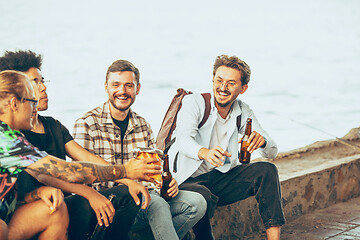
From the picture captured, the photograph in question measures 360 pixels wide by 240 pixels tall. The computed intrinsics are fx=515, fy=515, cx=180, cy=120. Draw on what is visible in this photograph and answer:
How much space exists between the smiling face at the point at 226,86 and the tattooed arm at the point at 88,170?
1062 mm

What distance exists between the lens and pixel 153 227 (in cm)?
305

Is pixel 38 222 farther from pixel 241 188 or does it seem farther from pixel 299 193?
pixel 299 193

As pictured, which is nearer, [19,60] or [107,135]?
[19,60]

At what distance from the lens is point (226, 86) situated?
383 centimetres

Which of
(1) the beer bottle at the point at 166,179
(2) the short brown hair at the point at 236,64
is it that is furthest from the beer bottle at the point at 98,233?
(2) the short brown hair at the point at 236,64

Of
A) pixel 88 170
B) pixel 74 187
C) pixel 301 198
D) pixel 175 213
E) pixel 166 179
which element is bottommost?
pixel 301 198

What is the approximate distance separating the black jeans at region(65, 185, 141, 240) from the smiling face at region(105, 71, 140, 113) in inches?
26.6

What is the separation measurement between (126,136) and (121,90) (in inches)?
12.4

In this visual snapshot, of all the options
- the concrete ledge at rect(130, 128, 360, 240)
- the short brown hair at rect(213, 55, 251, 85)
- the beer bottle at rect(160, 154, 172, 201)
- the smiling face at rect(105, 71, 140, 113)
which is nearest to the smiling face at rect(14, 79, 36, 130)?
the smiling face at rect(105, 71, 140, 113)

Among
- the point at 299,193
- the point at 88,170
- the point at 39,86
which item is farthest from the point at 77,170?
the point at 299,193

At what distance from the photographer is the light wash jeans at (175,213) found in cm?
305

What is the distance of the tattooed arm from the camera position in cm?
249

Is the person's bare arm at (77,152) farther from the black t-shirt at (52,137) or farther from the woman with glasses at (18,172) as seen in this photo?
the woman with glasses at (18,172)

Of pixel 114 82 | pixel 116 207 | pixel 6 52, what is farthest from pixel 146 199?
pixel 6 52
